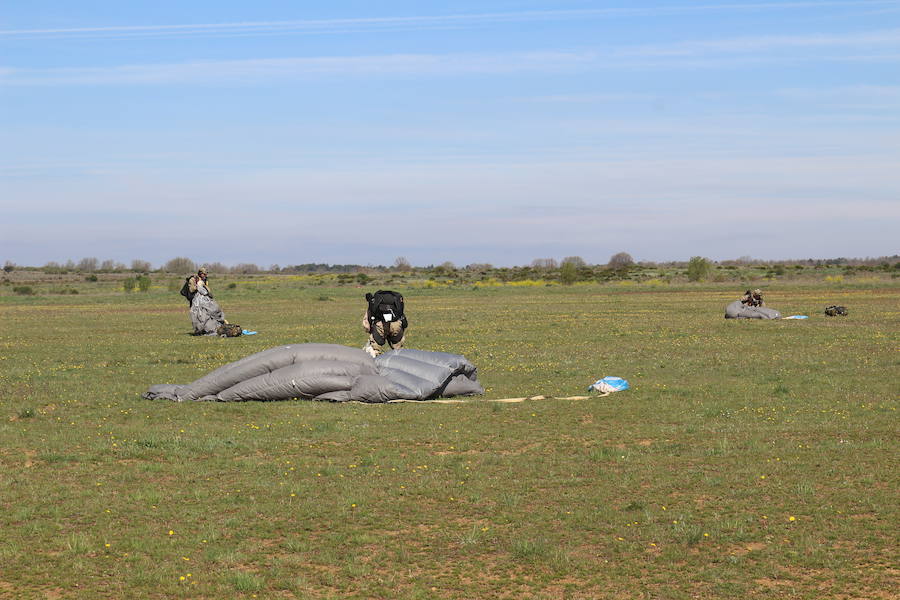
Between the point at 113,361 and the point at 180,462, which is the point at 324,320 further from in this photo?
the point at 180,462

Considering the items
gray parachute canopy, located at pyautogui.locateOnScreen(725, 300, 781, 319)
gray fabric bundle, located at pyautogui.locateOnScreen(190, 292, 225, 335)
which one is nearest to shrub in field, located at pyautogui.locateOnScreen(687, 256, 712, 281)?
gray parachute canopy, located at pyautogui.locateOnScreen(725, 300, 781, 319)

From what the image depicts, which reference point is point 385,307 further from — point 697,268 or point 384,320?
point 697,268

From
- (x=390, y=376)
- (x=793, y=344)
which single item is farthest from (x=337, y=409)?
(x=793, y=344)

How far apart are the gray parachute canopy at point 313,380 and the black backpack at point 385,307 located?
3.30 metres

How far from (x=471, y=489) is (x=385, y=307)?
1066 centimetres

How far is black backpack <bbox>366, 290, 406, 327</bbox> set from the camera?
69.3 ft

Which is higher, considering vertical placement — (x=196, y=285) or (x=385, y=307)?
(x=196, y=285)

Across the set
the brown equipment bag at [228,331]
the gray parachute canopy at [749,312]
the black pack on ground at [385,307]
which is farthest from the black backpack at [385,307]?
the gray parachute canopy at [749,312]

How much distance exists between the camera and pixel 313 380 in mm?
17078

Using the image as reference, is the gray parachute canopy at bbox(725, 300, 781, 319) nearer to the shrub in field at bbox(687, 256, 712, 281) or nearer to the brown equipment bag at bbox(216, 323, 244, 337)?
the brown equipment bag at bbox(216, 323, 244, 337)

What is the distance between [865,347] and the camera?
88.9 ft

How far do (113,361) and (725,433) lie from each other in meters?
17.2

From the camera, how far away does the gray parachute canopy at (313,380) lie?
1708 centimetres

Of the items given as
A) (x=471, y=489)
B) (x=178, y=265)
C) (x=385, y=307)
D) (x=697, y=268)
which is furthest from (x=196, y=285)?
(x=178, y=265)
